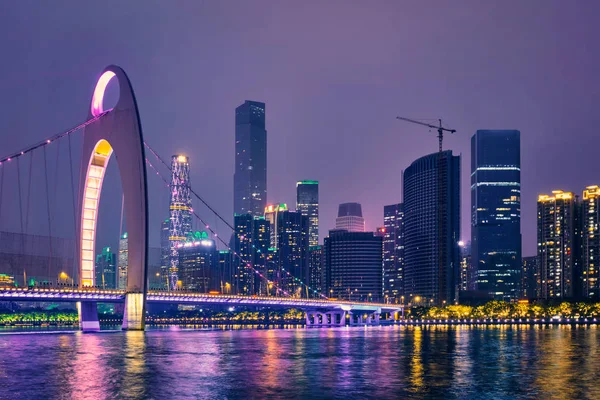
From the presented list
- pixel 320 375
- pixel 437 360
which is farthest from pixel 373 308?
pixel 320 375

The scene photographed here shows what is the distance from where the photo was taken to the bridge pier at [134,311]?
91.9 metres

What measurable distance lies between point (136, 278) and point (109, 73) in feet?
80.4

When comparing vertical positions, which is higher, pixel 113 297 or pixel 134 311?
pixel 113 297

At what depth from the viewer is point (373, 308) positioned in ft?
617

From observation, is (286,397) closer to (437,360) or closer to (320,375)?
(320,375)

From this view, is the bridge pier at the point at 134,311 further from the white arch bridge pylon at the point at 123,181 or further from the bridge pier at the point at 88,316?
the bridge pier at the point at 88,316

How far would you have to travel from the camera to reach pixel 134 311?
9500 cm

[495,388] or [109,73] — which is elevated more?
[109,73]

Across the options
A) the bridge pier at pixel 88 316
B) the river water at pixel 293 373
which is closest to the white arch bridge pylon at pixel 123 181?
the bridge pier at pixel 88 316

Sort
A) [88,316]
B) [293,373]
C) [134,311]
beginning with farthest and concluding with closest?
[88,316] < [134,311] < [293,373]

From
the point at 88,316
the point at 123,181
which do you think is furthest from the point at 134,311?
the point at 123,181

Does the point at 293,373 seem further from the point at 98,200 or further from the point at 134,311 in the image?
the point at 98,200

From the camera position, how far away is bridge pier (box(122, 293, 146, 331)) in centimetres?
9194

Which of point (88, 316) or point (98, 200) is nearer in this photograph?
point (98, 200)
